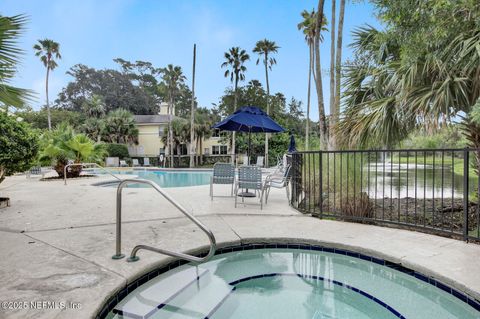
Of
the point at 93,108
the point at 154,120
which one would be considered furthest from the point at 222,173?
the point at 93,108

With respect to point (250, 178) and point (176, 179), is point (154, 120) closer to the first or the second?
point (176, 179)

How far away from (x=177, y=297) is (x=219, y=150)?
27.2 meters

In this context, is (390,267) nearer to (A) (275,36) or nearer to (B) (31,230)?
(B) (31,230)

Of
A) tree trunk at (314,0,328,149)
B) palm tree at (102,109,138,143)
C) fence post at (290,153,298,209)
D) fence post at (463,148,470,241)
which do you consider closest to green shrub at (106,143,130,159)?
palm tree at (102,109,138,143)

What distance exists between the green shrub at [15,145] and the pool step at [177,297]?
476cm

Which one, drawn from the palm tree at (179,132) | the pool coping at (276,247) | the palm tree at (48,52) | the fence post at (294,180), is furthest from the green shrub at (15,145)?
the palm tree at (48,52)

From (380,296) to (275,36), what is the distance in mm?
26063

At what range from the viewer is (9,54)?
3.61 meters

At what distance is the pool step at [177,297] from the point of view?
2.19m

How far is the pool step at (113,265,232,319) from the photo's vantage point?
219 cm

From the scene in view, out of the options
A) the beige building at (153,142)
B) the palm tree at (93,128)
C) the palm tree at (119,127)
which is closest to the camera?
the palm tree at (119,127)

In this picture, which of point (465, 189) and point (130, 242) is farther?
point (130, 242)

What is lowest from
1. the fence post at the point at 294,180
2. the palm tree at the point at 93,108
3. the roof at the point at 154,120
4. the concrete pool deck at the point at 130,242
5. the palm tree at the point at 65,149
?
the concrete pool deck at the point at 130,242

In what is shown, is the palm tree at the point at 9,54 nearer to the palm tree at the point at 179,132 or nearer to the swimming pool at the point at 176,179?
the swimming pool at the point at 176,179
